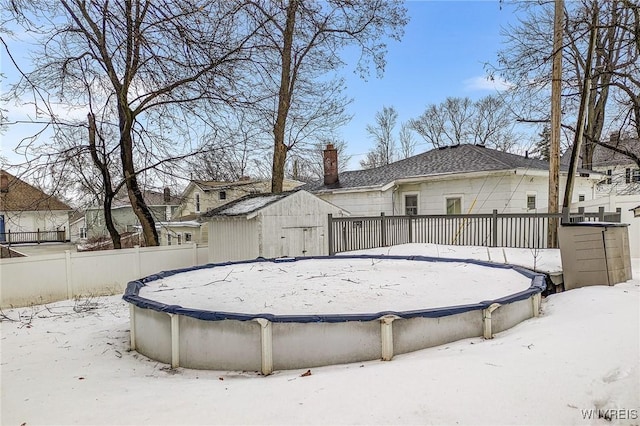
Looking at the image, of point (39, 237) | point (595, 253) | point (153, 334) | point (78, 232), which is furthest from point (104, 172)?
point (78, 232)

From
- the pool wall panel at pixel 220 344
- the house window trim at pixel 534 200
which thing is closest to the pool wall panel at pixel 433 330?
the pool wall panel at pixel 220 344

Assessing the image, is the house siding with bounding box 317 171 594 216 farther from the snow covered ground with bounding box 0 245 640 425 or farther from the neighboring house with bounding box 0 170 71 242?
the neighboring house with bounding box 0 170 71 242

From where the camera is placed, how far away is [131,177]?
11844mm

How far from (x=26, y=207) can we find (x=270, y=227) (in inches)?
294

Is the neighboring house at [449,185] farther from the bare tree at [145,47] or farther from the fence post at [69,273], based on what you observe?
the fence post at [69,273]

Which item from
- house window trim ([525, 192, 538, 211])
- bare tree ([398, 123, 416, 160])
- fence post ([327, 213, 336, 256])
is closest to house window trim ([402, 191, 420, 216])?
house window trim ([525, 192, 538, 211])

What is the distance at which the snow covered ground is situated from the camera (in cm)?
249

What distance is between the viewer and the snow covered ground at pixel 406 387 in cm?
249

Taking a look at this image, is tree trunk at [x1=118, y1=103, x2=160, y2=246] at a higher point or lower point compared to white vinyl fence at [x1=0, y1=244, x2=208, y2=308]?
higher

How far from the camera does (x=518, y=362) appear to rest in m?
3.07

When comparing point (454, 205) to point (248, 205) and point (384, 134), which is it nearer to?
point (248, 205)

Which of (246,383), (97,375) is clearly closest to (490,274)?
(246,383)

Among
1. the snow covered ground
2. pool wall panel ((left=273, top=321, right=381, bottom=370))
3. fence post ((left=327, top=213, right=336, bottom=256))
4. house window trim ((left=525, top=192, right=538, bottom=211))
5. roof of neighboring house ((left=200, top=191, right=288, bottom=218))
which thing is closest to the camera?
the snow covered ground

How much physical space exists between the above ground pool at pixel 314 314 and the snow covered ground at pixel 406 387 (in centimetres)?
15
